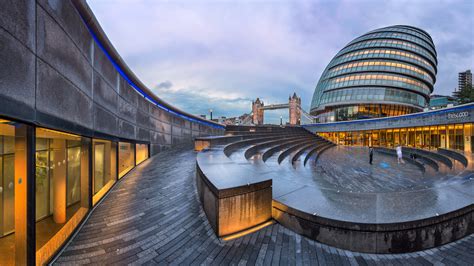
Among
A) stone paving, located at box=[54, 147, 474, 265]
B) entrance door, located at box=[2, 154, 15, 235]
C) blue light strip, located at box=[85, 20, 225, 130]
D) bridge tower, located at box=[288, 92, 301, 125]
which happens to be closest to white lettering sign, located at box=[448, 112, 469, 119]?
stone paving, located at box=[54, 147, 474, 265]

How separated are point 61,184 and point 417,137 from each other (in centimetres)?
3966

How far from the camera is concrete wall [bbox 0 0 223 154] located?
2822mm

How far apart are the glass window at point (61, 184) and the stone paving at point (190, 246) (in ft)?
1.54

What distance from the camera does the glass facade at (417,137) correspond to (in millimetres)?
21225

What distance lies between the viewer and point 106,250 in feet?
12.2

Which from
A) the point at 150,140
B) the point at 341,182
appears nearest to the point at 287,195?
the point at 341,182

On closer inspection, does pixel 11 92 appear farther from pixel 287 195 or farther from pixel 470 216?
pixel 470 216

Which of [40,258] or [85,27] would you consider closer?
[40,258]

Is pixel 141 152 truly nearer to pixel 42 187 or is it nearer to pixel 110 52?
pixel 110 52

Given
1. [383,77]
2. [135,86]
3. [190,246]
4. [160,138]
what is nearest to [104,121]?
[135,86]

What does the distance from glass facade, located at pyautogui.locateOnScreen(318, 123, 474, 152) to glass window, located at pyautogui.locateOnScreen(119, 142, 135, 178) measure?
31695 millimetres

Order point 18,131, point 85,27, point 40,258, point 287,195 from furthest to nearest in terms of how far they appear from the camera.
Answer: point 85,27 < point 287,195 < point 40,258 < point 18,131

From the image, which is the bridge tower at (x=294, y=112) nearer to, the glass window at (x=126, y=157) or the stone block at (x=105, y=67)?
the glass window at (x=126, y=157)

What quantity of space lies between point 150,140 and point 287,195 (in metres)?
10.7
